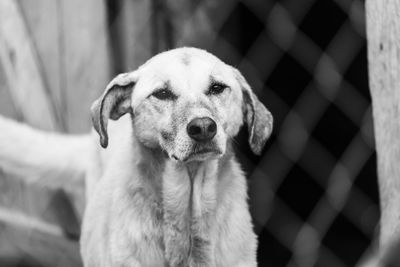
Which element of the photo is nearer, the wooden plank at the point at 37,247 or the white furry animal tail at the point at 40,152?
the white furry animal tail at the point at 40,152

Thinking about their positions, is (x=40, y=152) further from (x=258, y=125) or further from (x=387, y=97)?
(x=387, y=97)

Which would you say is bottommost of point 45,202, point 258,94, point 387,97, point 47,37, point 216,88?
point 45,202

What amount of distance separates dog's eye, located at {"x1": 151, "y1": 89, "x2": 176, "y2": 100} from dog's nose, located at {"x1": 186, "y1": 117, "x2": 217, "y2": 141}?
152 millimetres

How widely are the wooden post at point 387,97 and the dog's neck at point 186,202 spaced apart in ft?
1.39

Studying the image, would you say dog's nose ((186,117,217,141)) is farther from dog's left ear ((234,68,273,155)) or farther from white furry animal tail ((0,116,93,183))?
white furry animal tail ((0,116,93,183))

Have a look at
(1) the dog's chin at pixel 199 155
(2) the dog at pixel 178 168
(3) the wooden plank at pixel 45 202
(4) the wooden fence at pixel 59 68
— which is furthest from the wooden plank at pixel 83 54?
(1) the dog's chin at pixel 199 155

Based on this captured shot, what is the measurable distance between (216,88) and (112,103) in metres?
0.28

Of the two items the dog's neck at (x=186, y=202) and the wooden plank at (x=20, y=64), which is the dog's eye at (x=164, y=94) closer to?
the dog's neck at (x=186, y=202)

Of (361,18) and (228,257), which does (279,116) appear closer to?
(361,18)

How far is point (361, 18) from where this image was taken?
352 cm

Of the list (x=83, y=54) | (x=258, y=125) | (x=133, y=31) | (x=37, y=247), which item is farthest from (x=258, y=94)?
(x=258, y=125)

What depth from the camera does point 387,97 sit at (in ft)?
6.97

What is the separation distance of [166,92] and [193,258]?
1.41 ft

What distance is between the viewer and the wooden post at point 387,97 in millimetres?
2086
